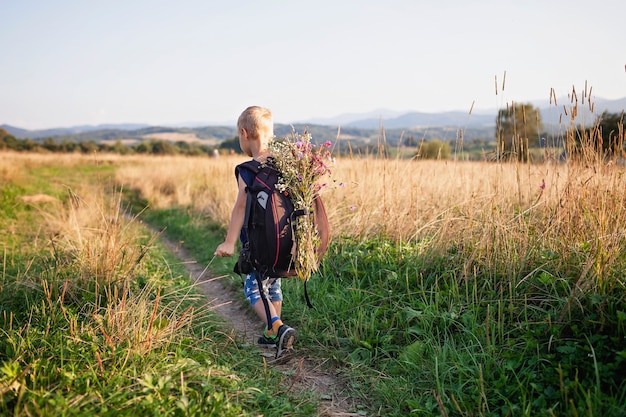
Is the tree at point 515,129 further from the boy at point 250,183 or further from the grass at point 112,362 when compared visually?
the grass at point 112,362

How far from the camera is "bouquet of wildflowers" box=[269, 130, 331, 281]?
3.44 metres

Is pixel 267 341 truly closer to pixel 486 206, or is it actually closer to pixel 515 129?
pixel 486 206

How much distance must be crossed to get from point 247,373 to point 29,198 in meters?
10.1

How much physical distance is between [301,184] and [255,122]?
62 cm

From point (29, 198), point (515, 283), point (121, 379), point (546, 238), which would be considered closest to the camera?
point (121, 379)

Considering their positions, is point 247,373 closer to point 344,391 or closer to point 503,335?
point 344,391

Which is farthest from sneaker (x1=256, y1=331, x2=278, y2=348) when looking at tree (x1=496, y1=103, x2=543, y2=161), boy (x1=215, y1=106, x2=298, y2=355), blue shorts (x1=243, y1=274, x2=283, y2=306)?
tree (x1=496, y1=103, x2=543, y2=161)

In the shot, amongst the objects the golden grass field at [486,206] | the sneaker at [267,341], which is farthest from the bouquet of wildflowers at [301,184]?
the sneaker at [267,341]

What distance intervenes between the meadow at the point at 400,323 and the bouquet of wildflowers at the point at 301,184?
0.80 metres

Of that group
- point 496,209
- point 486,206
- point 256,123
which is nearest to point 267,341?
point 256,123

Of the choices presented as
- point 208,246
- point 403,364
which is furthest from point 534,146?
point 208,246

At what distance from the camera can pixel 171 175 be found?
14.2 m

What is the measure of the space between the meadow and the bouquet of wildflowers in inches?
31.5

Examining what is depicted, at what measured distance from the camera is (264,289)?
375 cm
